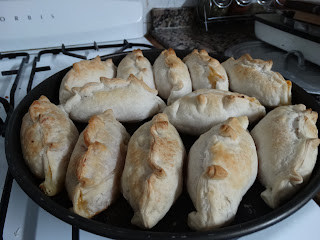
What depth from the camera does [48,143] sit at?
64 centimetres

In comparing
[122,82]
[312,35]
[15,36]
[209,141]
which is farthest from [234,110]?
[15,36]

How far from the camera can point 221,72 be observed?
870mm

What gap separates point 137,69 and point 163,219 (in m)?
0.51

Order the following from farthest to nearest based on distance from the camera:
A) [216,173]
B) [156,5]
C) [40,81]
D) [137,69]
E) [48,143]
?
[156,5] < [40,81] < [137,69] < [48,143] < [216,173]

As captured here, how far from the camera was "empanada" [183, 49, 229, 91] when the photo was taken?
85 centimetres

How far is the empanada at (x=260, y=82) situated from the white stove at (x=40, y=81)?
0.99 feet

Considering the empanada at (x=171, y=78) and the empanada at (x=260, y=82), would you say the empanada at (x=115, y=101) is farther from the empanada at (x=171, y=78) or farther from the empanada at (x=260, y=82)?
the empanada at (x=260, y=82)

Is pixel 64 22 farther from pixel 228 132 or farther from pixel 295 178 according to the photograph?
pixel 295 178

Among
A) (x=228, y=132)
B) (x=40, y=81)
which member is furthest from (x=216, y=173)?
(x=40, y=81)

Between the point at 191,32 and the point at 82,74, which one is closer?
the point at 82,74

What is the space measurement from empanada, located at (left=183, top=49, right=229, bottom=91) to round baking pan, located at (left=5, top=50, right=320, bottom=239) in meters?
0.20

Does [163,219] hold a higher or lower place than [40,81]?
lower

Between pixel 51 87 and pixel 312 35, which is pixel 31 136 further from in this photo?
pixel 312 35

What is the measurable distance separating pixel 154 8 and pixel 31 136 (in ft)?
3.77
